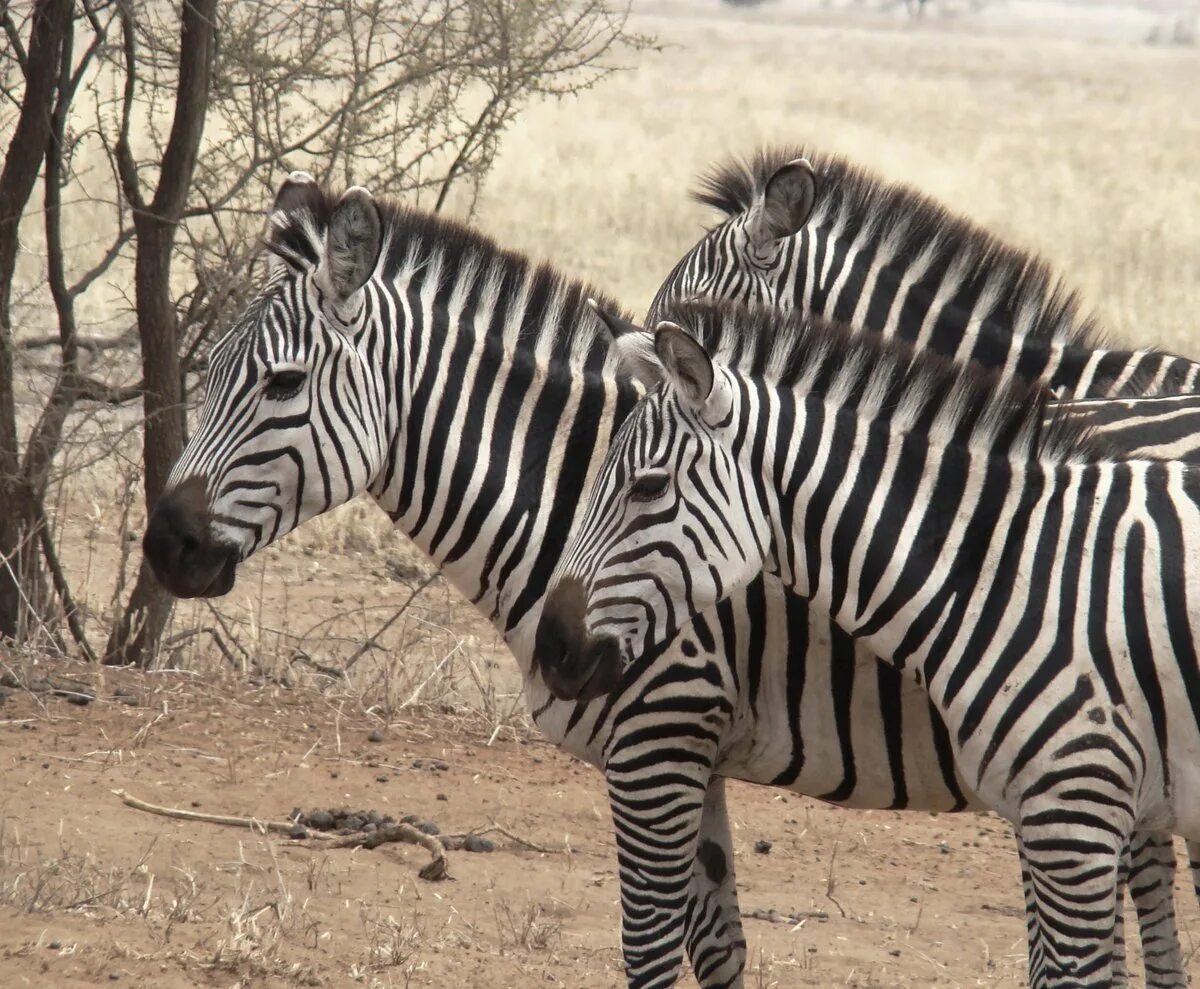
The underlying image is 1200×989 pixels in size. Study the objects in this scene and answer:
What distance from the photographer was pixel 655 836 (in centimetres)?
455

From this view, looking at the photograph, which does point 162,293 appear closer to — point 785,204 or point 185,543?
point 785,204

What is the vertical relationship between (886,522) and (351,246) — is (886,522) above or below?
below

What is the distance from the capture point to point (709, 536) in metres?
4.07

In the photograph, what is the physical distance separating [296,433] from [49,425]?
3.76 m

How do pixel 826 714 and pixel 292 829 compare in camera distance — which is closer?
pixel 826 714

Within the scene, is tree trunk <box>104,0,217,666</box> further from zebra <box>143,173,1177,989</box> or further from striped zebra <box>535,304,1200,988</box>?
striped zebra <box>535,304,1200,988</box>

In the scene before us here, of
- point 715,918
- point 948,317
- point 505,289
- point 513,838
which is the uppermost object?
point 948,317

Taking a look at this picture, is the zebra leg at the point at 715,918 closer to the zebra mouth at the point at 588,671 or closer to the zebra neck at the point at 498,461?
the zebra neck at the point at 498,461

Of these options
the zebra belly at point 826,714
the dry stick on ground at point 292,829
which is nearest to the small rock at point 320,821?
the dry stick on ground at point 292,829

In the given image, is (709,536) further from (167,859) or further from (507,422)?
(167,859)

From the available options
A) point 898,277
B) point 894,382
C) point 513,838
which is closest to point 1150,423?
point 894,382

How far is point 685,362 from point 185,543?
1.63 metres

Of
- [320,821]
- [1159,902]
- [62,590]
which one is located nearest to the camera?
[1159,902]

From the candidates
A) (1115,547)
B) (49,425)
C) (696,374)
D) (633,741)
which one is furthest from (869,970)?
(49,425)
